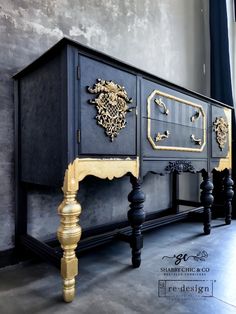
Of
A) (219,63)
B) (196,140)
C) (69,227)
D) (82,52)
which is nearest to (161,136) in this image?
(196,140)

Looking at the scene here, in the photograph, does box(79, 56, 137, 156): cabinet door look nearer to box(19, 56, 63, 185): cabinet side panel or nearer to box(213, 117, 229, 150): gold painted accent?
box(19, 56, 63, 185): cabinet side panel

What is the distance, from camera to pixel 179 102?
193 centimetres

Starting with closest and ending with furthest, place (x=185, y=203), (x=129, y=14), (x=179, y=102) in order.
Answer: (x=179, y=102), (x=129, y=14), (x=185, y=203)

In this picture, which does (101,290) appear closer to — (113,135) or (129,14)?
(113,135)

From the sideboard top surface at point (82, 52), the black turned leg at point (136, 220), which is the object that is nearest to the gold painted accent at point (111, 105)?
the sideboard top surface at point (82, 52)

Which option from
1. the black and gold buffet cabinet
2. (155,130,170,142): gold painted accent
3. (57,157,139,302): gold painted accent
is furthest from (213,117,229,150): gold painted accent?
(57,157,139,302): gold painted accent

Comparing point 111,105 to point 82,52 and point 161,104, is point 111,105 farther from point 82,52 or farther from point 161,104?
point 161,104

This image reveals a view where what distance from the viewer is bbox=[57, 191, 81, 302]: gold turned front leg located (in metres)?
1.20

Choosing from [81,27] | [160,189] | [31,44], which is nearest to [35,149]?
[31,44]

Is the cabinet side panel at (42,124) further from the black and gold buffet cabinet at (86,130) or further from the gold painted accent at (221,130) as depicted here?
the gold painted accent at (221,130)

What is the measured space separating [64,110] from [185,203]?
196 cm

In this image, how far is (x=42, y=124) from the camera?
1.41 m

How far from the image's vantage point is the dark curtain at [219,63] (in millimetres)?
3021

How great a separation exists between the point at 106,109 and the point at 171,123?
2.14 feet
